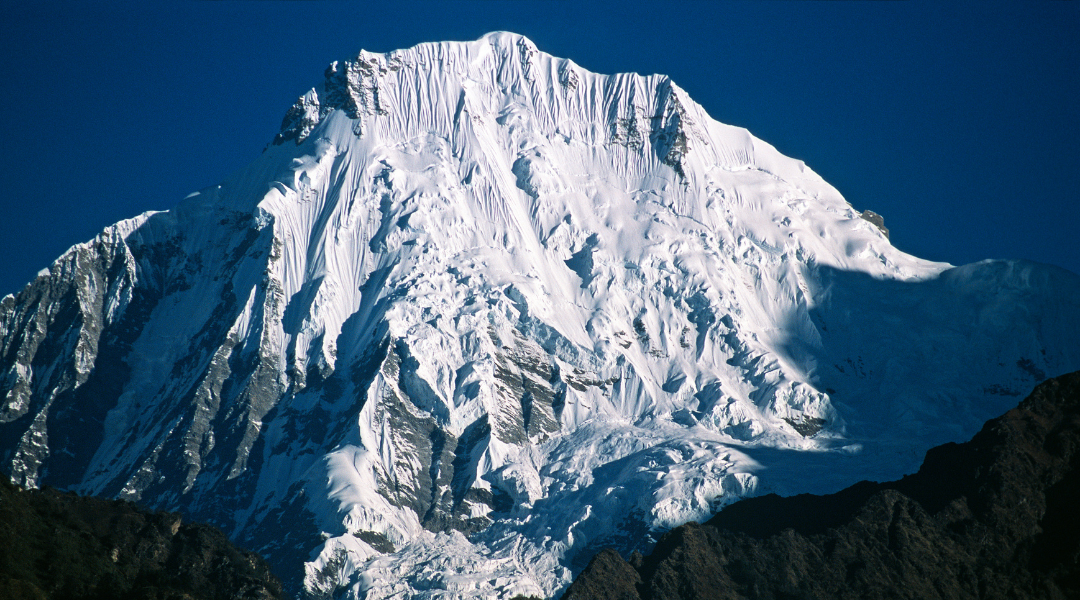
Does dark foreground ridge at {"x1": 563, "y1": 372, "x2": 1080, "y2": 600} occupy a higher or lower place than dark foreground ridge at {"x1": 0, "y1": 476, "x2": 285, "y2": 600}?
higher

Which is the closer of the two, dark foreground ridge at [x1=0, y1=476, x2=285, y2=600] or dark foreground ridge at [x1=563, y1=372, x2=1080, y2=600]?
dark foreground ridge at [x1=0, y1=476, x2=285, y2=600]

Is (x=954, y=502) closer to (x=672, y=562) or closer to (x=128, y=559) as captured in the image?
(x=672, y=562)

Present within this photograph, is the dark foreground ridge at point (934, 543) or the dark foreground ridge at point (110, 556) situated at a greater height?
the dark foreground ridge at point (934, 543)

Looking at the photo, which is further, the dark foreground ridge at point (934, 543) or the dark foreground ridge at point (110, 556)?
the dark foreground ridge at point (934, 543)

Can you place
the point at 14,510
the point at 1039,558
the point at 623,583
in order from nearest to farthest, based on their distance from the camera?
the point at 14,510
the point at 1039,558
the point at 623,583

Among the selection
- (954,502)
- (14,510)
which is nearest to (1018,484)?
(954,502)
